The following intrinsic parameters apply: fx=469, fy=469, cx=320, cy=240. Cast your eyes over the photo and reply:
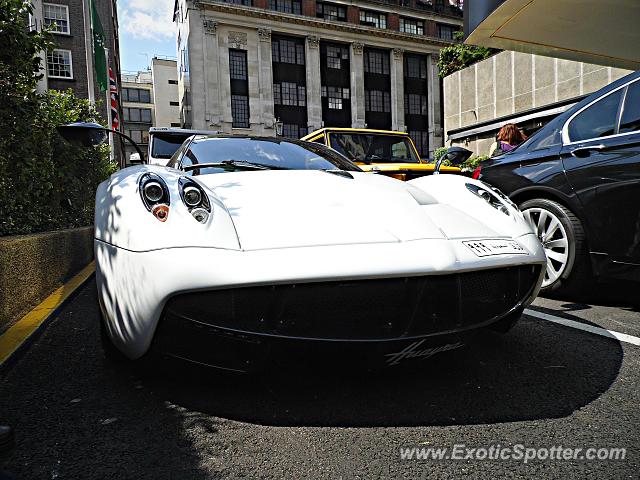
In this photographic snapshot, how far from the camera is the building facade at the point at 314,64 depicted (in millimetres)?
34875

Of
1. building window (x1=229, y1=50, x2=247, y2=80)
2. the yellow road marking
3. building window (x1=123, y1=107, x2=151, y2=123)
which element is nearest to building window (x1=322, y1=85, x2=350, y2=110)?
building window (x1=229, y1=50, x2=247, y2=80)

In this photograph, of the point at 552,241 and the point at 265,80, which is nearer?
the point at 552,241

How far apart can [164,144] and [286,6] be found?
33463 mm

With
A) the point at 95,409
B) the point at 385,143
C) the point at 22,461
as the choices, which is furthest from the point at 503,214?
the point at 385,143

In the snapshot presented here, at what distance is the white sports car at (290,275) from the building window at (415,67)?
43.8 m

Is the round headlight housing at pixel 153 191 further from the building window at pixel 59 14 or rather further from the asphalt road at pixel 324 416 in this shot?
the building window at pixel 59 14

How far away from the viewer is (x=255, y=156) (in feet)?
9.55

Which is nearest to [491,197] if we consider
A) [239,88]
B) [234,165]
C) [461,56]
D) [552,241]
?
[552,241]

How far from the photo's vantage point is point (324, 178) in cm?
243

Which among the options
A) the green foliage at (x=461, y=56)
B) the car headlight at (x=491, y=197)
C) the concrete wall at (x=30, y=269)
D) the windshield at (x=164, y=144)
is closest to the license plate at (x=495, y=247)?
the car headlight at (x=491, y=197)

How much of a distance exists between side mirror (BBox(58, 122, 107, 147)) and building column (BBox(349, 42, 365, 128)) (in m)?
37.4

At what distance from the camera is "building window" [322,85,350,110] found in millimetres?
38906

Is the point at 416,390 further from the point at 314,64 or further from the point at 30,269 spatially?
the point at 314,64

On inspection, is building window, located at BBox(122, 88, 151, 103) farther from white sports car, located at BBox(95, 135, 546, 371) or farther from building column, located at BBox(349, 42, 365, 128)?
white sports car, located at BBox(95, 135, 546, 371)
